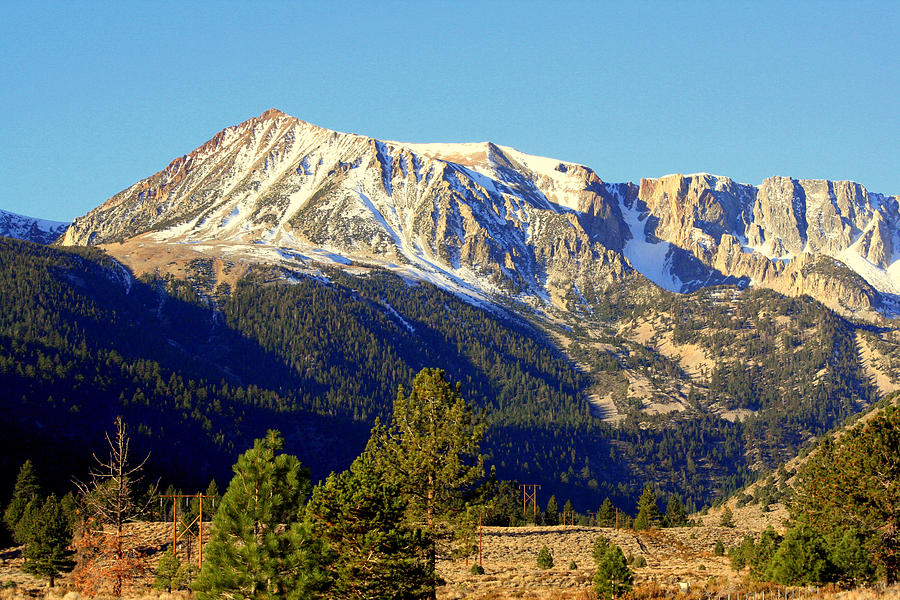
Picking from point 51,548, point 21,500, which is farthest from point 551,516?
point 51,548

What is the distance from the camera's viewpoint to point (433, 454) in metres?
57.1

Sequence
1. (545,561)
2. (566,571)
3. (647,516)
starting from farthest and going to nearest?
1. (647,516)
2. (545,561)
3. (566,571)

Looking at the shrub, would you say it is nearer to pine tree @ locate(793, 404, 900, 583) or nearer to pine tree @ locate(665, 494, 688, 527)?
pine tree @ locate(793, 404, 900, 583)

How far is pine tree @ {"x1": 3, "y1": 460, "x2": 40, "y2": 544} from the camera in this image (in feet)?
372

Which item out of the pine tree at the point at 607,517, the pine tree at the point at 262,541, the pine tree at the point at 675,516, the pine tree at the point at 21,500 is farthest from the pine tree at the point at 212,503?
the pine tree at the point at 675,516

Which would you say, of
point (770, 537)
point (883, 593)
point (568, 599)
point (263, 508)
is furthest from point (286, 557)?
point (770, 537)

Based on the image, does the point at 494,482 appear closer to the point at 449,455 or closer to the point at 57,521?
the point at 449,455

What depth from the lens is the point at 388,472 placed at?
57344 millimetres

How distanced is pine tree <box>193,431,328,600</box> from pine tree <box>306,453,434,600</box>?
2868 millimetres

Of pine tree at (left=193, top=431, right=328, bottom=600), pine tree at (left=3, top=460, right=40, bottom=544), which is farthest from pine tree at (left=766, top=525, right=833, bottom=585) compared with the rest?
pine tree at (left=3, top=460, right=40, bottom=544)

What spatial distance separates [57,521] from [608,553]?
45691mm

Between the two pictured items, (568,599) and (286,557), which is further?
(568,599)

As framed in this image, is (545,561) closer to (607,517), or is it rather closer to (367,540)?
(367,540)

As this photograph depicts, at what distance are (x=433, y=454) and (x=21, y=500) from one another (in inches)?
3374
